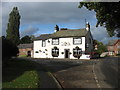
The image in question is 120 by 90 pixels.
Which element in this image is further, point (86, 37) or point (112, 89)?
point (86, 37)

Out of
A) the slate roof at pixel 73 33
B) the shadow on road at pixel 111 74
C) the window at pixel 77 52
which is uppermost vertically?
the slate roof at pixel 73 33

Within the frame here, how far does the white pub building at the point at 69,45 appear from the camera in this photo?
46312 millimetres

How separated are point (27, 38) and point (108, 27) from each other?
91529 mm

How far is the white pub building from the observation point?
46312 mm

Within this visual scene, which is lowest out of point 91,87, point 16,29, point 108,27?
point 91,87

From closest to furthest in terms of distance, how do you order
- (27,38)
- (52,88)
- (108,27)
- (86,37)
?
(52,88)
(108,27)
(86,37)
(27,38)

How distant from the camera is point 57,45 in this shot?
50125mm

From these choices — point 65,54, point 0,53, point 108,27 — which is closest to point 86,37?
point 65,54

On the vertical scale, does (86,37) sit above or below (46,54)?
above

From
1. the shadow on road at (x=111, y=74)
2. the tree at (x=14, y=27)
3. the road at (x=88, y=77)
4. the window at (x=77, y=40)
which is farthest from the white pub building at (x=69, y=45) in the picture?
the tree at (x=14, y=27)

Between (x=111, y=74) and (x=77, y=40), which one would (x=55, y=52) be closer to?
(x=77, y=40)

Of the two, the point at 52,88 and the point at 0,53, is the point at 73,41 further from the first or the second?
the point at 52,88

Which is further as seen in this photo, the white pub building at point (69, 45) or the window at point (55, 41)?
the window at point (55, 41)

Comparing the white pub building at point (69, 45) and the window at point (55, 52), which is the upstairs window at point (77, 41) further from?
the window at point (55, 52)
